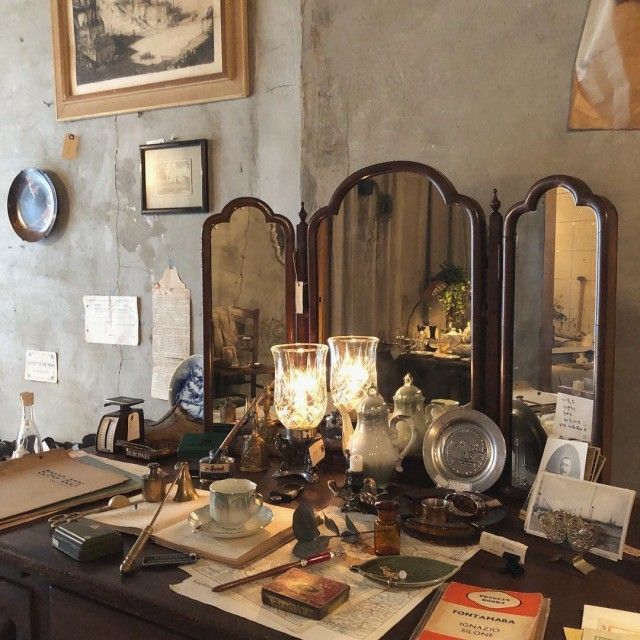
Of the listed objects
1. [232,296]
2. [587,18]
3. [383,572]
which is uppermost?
[587,18]

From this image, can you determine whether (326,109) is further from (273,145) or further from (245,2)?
(245,2)

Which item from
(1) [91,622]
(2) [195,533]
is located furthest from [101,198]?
(1) [91,622]

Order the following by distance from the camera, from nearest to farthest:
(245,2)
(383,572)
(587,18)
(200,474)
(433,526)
Result: (383,572) → (433,526) → (587,18) → (200,474) → (245,2)

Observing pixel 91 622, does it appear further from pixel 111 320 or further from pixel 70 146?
pixel 70 146

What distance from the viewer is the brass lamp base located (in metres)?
1.80

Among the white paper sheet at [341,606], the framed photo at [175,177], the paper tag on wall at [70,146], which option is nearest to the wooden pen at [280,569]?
the white paper sheet at [341,606]

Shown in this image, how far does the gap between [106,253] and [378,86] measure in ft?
3.99

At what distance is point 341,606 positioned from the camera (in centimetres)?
116

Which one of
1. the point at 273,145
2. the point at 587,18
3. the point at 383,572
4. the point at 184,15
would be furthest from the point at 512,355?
the point at 184,15

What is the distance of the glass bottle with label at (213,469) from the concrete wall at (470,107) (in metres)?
0.81

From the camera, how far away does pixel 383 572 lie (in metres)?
1.26

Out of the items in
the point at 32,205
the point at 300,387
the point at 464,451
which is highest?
the point at 32,205

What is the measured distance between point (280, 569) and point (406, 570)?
22cm

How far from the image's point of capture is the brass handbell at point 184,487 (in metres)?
1.64
